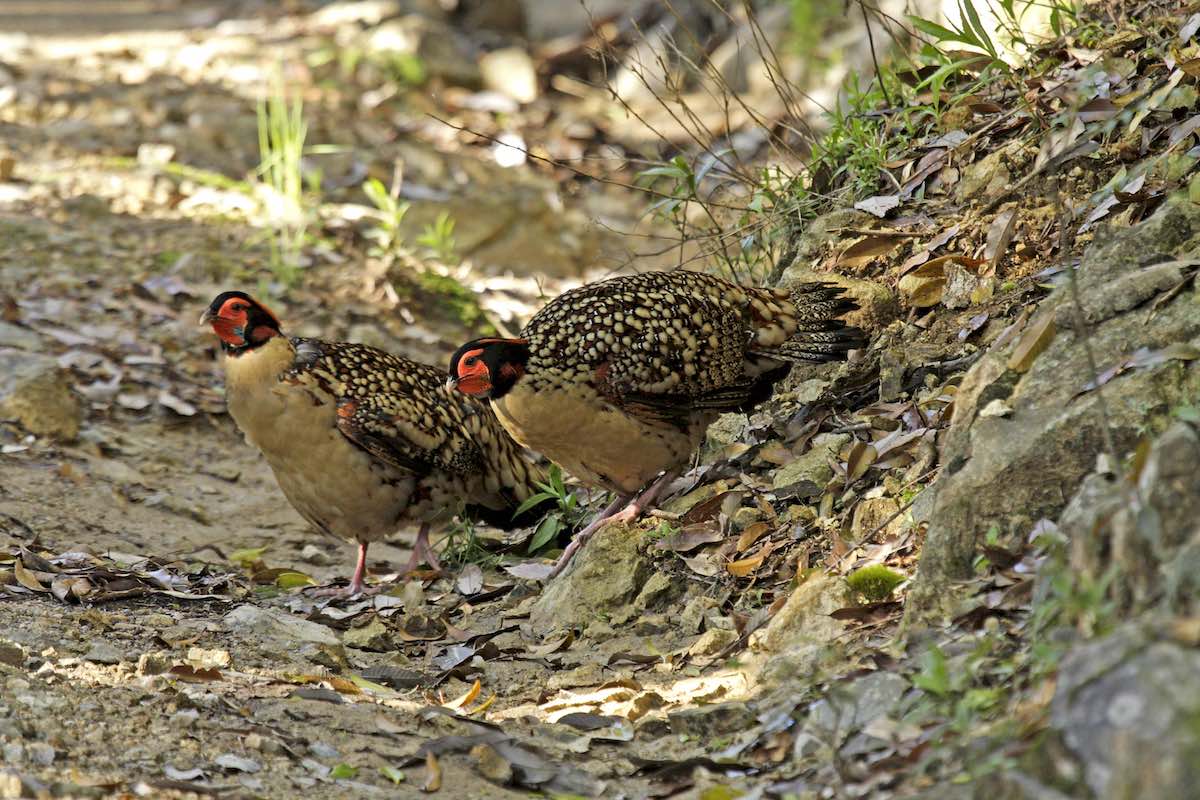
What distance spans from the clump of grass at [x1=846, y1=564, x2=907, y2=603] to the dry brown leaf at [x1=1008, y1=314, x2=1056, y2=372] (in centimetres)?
65

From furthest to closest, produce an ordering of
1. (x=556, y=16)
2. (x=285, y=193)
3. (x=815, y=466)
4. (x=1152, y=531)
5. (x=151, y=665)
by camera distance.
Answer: (x=556, y=16), (x=285, y=193), (x=815, y=466), (x=151, y=665), (x=1152, y=531)

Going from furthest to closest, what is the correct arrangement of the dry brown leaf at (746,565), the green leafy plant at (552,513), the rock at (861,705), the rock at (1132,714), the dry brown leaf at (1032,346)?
the green leafy plant at (552,513), the dry brown leaf at (746,565), the dry brown leaf at (1032,346), the rock at (861,705), the rock at (1132,714)

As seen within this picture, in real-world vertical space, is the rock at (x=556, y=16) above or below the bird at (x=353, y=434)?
above

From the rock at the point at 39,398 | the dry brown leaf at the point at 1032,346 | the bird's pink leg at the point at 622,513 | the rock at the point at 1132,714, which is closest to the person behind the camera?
the rock at the point at 1132,714

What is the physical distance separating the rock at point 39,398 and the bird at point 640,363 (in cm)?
271

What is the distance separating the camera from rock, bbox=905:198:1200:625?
3.31m

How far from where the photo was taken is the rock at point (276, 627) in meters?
4.57

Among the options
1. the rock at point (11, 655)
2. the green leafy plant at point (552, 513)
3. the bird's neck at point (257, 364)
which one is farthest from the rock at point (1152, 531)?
the bird's neck at point (257, 364)

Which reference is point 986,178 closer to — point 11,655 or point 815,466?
point 815,466

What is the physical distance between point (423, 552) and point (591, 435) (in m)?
1.33

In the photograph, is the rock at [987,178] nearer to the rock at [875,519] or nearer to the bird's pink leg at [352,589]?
the rock at [875,519]

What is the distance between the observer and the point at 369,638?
4.78 m

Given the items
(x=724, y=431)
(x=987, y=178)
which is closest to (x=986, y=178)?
(x=987, y=178)

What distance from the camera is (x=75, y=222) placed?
902 cm
